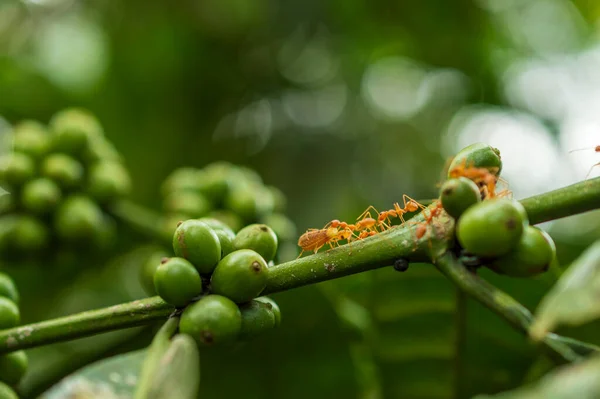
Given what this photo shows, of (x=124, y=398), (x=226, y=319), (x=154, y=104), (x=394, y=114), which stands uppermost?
(x=154, y=104)

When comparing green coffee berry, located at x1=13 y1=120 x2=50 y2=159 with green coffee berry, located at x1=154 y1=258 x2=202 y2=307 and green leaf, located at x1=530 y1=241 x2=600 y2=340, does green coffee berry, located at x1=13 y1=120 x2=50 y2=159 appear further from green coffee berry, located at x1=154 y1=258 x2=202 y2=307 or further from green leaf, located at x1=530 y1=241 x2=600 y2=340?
green leaf, located at x1=530 y1=241 x2=600 y2=340

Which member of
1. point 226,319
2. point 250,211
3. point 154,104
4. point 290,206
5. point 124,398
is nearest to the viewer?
point 226,319

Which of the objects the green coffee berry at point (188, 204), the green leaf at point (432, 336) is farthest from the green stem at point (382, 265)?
the green coffee berry at point (188, 204)

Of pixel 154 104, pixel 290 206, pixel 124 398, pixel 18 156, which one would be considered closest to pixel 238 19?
pixel 154 104

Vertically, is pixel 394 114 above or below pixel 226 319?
above

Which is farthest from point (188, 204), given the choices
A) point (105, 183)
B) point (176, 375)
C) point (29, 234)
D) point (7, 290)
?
point (176, 375)

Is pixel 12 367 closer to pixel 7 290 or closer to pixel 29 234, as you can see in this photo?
pixel 7 290

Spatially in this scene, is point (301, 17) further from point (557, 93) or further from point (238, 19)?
point (557, 93)
